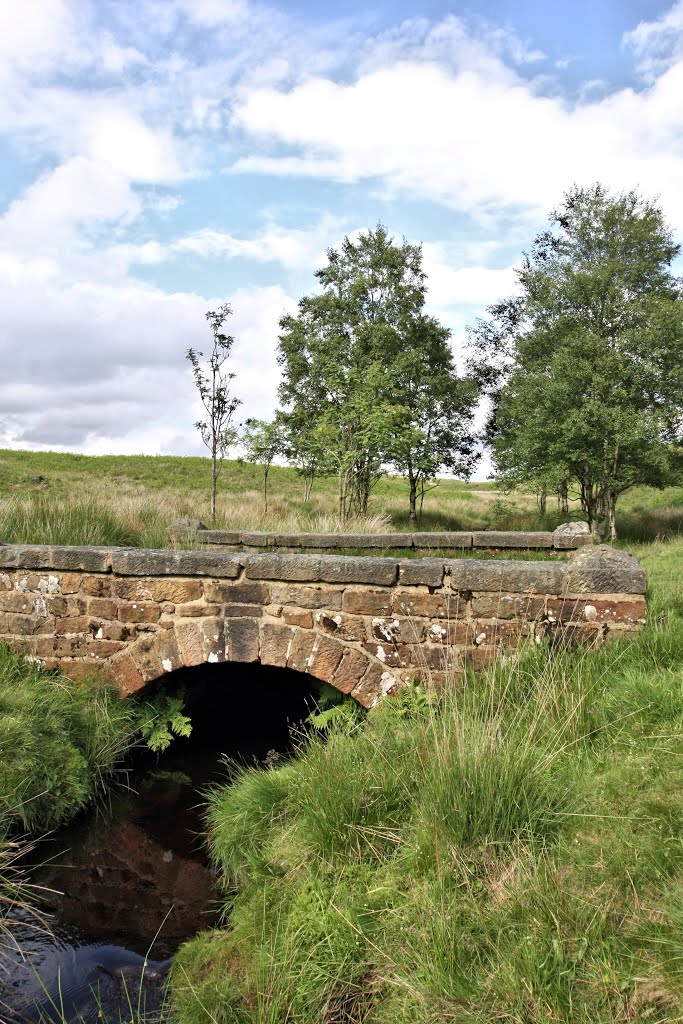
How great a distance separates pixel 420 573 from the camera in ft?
16.6

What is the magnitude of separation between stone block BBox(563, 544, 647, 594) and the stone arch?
1447 mm

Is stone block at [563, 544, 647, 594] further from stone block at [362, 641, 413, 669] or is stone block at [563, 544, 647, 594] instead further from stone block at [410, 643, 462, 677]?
stone block at [362, 641, 413, 669]

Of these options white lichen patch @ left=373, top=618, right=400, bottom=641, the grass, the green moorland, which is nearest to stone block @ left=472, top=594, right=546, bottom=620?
the green moorland

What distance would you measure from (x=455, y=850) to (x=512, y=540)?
7670mm

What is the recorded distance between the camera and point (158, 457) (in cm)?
4266

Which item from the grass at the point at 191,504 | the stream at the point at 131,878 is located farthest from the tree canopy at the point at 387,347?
the stream at the point at 131,878

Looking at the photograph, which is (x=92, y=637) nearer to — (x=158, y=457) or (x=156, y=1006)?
(x=156, y=1006)

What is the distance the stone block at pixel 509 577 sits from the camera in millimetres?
4879

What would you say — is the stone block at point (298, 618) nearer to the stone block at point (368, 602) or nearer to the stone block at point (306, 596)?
the stone block at point (306, 596)

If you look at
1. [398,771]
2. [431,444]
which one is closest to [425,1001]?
[398,771]

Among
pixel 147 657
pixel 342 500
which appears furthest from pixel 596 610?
pixel 342 500

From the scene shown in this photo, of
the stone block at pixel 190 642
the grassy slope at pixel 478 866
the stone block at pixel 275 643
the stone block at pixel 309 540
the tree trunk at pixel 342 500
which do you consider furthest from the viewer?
the tree trunk at pixel 342 500

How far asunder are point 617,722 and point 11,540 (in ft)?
25.4

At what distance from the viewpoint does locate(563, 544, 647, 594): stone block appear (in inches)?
187
